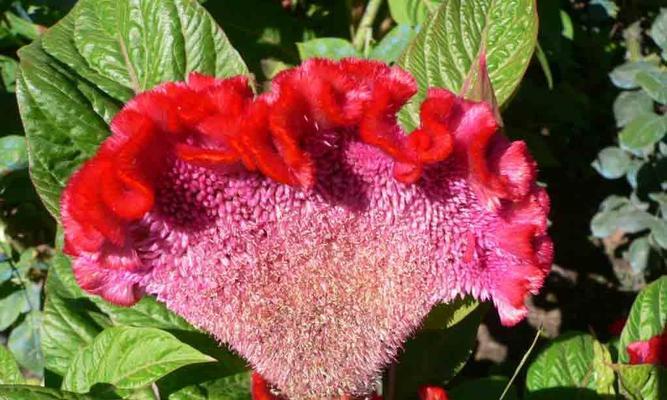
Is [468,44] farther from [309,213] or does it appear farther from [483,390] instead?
[483,390]

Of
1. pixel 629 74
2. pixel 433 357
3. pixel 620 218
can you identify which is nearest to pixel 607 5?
pixel 629 74

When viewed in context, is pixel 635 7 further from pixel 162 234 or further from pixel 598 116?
pixel 162 234

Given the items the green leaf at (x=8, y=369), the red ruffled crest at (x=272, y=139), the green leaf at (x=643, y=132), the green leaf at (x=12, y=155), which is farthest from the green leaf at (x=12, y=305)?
the green leaf at (x=643, y=132)

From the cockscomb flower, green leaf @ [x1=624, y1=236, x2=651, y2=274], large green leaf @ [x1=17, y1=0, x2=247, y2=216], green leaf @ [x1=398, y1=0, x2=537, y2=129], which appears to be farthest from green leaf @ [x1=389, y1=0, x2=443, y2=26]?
green leaf @ [x1=624, y1=236, x2=651, y2=274]

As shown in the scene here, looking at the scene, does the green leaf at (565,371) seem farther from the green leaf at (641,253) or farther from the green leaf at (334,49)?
the green leaf at (641,253)

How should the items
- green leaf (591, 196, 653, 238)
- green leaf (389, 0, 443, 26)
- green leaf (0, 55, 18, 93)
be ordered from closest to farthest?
green leaf (389, 0, 443, 26) → green leaf (0, 55, 18, 93) → green leaf (591, 196, 653, 238)

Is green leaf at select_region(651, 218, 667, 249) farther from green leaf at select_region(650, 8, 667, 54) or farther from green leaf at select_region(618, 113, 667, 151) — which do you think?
green leaf at select_region(650, 8, 667, 54)
